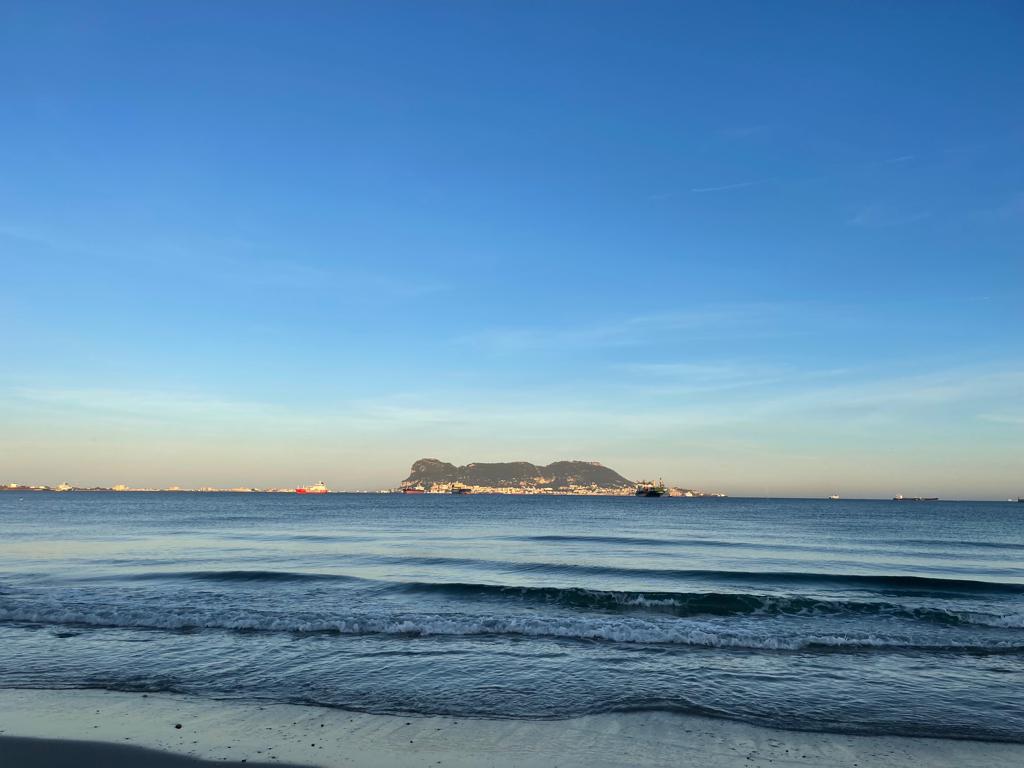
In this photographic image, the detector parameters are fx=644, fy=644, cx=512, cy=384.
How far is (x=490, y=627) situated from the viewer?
17.9 m

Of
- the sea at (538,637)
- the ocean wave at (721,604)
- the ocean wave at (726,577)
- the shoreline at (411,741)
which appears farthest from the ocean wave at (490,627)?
the ocean wave at (726,577)

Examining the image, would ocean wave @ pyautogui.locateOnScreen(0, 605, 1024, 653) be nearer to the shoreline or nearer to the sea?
the sea

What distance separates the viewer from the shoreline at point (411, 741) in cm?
895

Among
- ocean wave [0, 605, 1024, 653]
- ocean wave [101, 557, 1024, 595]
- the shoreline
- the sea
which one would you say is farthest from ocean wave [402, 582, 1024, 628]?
the shoreline

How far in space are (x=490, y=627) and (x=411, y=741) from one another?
8.44 meters

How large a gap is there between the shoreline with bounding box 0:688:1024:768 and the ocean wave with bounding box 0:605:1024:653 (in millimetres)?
6378

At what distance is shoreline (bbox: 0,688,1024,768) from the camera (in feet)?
29.4

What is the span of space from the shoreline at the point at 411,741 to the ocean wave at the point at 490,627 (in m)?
6.38

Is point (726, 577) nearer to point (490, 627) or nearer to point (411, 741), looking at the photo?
point (490, 627)

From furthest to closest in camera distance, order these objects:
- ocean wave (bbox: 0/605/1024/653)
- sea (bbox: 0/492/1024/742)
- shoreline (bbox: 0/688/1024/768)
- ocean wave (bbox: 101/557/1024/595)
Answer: ocean wave (bbox: 101/557/1024/595)
ocean wave (bbox: 0/605/1024/653)
sea (bbox: 0/492/1024/742)
shoreline (bbox: 0/688/1024/768)

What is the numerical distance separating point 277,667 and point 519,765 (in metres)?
7.11

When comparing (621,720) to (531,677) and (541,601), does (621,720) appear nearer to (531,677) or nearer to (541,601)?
(531,677)

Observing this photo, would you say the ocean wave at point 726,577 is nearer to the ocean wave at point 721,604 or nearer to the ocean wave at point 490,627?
the ocean wave at point 721,604

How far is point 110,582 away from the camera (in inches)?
1021
